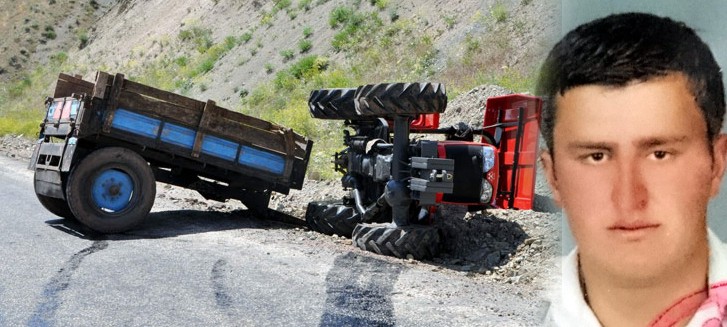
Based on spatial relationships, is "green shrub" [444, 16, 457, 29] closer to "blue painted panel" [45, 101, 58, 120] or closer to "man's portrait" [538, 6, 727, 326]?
"blue painted panel" [45, 101, 58, 120]

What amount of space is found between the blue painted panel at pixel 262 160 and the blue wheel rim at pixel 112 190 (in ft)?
5.34

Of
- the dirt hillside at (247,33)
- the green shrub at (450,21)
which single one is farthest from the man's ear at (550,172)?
the green shrub at (450,21)

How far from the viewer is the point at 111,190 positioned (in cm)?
1125

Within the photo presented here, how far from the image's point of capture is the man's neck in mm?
934

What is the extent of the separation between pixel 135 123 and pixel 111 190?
3.07 feet

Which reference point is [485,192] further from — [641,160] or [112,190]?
[641,160]

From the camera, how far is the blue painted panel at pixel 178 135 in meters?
11.6

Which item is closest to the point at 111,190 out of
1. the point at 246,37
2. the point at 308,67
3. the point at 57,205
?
the point at 57,205

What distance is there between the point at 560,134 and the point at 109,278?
7.58 metres

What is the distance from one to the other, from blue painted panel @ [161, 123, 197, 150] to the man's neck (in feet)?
36.1

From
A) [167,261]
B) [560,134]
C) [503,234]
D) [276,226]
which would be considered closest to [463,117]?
[276,226]

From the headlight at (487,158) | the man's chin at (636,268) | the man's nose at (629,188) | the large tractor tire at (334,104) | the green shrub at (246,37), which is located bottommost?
the man's chin at (636,268)

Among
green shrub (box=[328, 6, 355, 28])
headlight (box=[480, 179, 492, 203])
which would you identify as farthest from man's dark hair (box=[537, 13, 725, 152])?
green shrub (box=[328, 6, 355, 28])

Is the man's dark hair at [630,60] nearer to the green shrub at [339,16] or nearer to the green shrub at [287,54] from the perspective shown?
the green shrub at [339,16]
